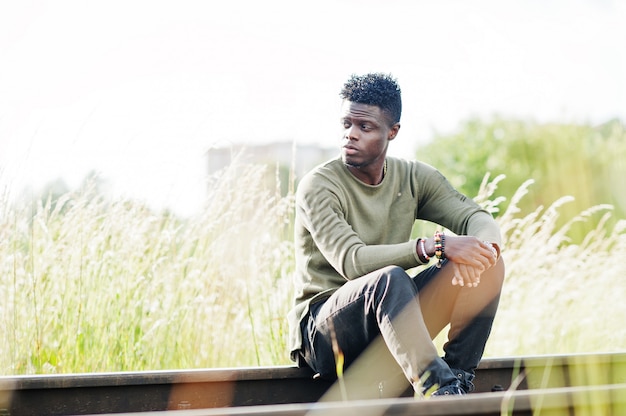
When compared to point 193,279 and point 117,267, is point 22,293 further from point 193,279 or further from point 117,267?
point 193,279

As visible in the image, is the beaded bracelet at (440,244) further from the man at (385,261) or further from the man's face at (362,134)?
the man's face at (362,134)

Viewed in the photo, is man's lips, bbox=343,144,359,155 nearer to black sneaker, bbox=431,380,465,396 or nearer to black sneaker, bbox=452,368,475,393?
black sneaker, bbox=452,368,475,393

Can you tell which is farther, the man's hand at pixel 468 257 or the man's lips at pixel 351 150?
the man's lips at pixel 351 150

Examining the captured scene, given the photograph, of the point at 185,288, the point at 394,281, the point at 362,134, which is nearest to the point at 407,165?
the point at 362,134

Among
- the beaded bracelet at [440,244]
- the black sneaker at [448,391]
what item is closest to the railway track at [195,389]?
the black sneaker at [448,391]

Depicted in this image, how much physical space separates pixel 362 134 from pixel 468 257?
637 mm

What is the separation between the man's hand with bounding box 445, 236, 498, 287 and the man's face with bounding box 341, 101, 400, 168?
49cm

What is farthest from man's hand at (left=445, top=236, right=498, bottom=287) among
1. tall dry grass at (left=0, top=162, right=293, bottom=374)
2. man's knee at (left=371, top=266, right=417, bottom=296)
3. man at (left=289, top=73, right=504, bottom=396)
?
tall dry grass at (left=0, top=162, right=293, bottom=374)

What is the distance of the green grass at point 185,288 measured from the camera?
3572 mm

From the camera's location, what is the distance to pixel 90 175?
4.12 m

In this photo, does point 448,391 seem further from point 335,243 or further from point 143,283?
point 143,283

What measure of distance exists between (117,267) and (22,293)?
45 cm

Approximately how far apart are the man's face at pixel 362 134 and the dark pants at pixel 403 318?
18.9 inches

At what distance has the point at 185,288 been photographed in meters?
3.99
